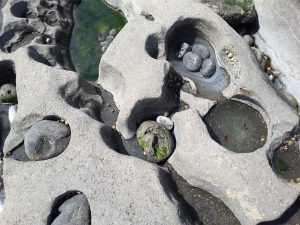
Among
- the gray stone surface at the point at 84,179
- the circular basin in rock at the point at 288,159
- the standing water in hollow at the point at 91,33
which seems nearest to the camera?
the gray stone surface at the point at 84,179

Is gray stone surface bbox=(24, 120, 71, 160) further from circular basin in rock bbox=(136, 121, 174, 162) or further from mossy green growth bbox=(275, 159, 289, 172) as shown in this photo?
mossy green growth bbox=(275, 159, 289, 172)

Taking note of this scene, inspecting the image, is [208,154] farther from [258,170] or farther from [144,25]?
[144,25]

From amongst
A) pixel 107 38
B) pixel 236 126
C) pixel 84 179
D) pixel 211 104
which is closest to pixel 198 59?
pixel 211 104

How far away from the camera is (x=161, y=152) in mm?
5305

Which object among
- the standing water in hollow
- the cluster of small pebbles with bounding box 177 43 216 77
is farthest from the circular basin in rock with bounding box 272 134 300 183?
the standing water in hollow

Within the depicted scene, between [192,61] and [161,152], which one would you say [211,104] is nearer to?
[192,61]

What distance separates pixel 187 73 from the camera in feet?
20.3

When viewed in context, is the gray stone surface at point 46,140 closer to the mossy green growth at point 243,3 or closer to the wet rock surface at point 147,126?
the wet rock surface at point 147,126

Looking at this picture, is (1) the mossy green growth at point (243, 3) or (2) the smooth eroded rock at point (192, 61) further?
(1) the mossy green growth at point (243, 3)

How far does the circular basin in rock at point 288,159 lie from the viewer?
529 cm

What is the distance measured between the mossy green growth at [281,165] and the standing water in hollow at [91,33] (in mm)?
3258

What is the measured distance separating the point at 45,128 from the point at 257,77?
3.19 meters

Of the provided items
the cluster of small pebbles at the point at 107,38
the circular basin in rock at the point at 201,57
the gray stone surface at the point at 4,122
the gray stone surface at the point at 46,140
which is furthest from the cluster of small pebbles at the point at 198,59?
the gray stone surface at the point at 4,122

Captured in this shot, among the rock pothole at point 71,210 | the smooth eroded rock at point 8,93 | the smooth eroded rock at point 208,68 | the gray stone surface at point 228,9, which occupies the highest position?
the gray stone surface at point 228,9
